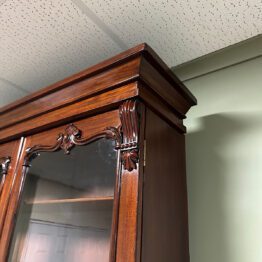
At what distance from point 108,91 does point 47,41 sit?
360 mm

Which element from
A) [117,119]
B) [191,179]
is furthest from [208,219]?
[117,119]

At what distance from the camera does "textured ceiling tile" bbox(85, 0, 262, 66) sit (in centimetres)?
76

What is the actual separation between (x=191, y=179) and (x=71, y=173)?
411 millimetres

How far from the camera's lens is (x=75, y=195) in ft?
2.83

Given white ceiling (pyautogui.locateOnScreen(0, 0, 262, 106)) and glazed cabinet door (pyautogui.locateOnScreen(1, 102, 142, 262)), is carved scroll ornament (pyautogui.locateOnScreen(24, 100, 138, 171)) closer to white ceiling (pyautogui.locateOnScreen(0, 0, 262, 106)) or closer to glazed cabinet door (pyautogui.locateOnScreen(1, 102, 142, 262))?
glazed cabinet door (pyautogui.locateOnScreen(1, 102, 142, 262))

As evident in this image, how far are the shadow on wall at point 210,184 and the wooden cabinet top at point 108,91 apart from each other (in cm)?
13

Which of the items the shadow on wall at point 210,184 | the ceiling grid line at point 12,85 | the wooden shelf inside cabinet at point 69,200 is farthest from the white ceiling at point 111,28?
the wooden shelf inside cabinet at point 69,200

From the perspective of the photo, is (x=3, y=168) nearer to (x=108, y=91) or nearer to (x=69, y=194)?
(x=69, y=194)

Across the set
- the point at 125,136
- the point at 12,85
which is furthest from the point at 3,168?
the point at 125,136

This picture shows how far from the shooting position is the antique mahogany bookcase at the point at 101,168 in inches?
25.7

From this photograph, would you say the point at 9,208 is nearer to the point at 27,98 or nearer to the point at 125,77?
the point at 27,98

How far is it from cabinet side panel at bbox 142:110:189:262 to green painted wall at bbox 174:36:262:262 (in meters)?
0.08

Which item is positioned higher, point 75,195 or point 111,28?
point 111,28

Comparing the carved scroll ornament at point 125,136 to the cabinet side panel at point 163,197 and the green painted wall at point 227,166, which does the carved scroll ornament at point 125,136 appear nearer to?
the cabinet side panel at point 163,197
